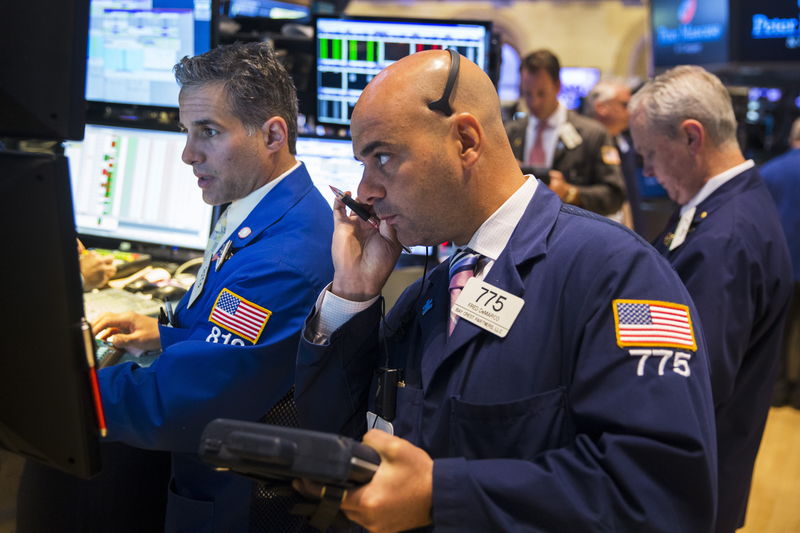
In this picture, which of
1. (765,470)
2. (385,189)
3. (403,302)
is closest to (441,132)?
(385,189)

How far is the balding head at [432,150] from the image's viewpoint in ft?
3.99

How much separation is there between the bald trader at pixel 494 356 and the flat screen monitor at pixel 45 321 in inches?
14.6

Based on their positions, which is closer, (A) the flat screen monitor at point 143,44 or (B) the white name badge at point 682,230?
(B) the white name badge at point 682,230

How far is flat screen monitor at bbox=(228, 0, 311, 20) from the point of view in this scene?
3328 millimetres

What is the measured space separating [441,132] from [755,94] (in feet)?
23.0

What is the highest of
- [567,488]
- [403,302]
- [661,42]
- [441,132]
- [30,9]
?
[661,42]

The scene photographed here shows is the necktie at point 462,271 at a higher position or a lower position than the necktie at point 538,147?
lower

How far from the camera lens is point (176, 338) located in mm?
Result: 1710

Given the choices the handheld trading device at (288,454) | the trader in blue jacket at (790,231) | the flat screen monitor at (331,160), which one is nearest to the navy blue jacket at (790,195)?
the trader in blue jacket at (790,231)

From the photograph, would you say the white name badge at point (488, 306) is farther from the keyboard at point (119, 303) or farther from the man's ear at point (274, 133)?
the keyboard at point (119, 303)

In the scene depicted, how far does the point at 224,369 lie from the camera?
1530 millimetres

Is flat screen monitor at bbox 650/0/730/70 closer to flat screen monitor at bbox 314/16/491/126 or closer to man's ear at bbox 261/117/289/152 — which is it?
flat screen monitor at bbox 314/16/491/126

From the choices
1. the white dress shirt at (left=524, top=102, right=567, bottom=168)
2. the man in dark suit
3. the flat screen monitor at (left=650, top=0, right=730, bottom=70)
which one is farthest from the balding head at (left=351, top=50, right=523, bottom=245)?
the flat screen monitor at (left=650, top=0, right=730, bottom=70)

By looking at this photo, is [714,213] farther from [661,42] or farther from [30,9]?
Answer: [661,42]
